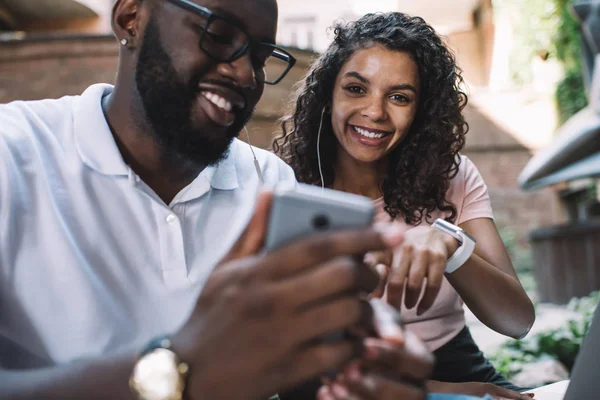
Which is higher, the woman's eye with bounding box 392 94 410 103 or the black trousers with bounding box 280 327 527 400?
the woman's eye with bounding box 392 94 410 103

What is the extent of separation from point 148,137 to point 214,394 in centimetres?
79

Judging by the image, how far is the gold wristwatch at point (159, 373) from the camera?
67 cm

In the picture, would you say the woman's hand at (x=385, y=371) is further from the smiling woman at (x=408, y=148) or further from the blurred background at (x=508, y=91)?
the blurred background at (x=508, y=91)

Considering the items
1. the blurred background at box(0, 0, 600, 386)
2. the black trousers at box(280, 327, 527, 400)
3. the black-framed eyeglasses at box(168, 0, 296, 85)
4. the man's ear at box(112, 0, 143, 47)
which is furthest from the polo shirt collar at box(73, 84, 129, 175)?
the blurred background at box(0, 0, 600, 386)

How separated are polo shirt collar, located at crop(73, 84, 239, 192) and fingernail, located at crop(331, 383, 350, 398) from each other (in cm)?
75

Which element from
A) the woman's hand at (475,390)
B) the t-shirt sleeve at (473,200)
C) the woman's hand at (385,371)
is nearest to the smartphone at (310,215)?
the woman's hand at (385,371)

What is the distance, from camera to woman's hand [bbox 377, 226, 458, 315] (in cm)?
107

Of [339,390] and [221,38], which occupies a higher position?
[221,38]

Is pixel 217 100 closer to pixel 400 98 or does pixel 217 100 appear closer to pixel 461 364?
pixel 400 98

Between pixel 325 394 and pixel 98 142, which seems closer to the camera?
pixel 325 394

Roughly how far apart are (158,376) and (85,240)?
1.92 feet

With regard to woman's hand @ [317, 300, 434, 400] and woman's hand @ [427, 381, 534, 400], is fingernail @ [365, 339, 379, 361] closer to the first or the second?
woman's hand @ [317, 300, 434, 400]

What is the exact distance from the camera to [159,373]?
0.68 metres

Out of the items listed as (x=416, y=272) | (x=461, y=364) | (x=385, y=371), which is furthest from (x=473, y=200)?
Answer: (x=385, y=371)
